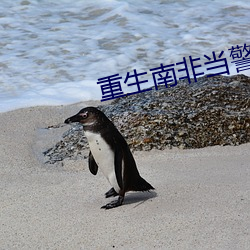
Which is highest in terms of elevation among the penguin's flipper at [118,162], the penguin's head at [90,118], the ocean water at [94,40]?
the penguin's head at [90,118]

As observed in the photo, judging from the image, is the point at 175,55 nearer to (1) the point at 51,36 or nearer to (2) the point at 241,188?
(1) the point at 51,36

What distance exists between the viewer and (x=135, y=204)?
3930 mm

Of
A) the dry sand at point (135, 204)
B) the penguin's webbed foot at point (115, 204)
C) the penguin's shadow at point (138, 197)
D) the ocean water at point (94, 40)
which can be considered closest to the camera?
the dry sand at point (135, 204)

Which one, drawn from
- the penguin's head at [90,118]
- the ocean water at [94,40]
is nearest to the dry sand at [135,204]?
the penguin's head at [90,118]

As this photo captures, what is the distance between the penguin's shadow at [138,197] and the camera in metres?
3.98

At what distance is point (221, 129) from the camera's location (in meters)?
5.36

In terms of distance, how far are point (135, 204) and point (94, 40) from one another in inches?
235

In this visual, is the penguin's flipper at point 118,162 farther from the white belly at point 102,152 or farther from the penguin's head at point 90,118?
the penguin's head at point 90,118

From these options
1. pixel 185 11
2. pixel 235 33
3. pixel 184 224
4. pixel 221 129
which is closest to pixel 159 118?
pixel 221 129

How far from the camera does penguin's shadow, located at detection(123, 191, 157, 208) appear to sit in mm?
3976

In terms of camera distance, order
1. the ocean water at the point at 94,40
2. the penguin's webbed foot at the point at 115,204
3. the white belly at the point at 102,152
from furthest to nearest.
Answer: the ocean water at the point at 94,40
the penguin's webbed foot at the point at 115,204
the white belly at the point at 102,152

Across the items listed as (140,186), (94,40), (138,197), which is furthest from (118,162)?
(94,40)

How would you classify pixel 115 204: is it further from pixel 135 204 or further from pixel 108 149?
pixel 108 149

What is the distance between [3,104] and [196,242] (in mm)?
4027
